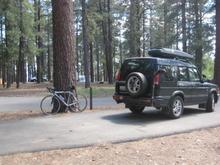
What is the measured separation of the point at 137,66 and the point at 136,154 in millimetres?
5264

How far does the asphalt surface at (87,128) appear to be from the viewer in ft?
28.4

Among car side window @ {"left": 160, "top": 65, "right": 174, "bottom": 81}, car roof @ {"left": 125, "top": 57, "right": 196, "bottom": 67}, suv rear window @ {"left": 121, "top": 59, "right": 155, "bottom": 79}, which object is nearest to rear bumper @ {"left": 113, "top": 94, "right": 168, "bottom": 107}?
car side window @ {"left": 160, "top": 65, "right": 174, "bottom": 81}

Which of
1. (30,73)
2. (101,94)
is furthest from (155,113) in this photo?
(30,73)

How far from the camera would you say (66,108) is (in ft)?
44.9

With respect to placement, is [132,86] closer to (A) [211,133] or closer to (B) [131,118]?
(B) [131,118]

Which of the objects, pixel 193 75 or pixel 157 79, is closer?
pixel 157 79

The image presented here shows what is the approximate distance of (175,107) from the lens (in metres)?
12.9

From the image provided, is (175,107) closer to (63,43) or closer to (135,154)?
(63,43)

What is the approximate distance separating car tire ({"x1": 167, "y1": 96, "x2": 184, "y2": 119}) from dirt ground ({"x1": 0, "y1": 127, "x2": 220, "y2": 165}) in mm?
3307

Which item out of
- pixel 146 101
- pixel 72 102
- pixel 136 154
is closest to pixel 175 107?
pixel 146 101

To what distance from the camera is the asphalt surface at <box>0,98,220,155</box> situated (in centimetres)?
865

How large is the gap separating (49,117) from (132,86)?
2.67 metres

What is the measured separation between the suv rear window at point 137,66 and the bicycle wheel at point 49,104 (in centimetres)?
239

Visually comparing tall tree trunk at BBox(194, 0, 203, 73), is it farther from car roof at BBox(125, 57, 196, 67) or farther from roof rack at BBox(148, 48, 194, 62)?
car roof at BBox(125, 57, 196, 67)
